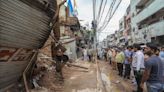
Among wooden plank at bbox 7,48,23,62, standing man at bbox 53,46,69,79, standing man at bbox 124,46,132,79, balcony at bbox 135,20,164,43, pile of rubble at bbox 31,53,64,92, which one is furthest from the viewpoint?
balcony at bbox 135,20,164,43

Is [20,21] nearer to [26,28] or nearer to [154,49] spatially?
[26,28]

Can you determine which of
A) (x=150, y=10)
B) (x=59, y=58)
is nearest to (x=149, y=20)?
(x=150, y=10)

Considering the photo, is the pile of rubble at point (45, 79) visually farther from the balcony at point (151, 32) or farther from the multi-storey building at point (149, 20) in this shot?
the balcony at point (151, 32)

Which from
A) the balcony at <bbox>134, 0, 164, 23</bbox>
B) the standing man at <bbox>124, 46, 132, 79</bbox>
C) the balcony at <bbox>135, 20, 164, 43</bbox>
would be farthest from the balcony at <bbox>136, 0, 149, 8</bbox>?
the standing man at <bbox>124, 46, 132, 79</bbox>

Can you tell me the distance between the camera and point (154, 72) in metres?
6.01

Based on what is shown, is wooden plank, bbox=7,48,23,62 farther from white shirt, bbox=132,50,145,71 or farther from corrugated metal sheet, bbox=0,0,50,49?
white shirt, bbox=132,50,145,71

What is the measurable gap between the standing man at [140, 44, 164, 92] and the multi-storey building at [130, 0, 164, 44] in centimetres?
1839

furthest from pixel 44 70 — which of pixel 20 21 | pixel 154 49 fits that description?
pixel 154 49

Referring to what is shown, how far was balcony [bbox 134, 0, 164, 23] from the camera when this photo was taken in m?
30.7

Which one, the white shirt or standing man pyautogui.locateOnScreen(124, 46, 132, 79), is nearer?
the white shirt

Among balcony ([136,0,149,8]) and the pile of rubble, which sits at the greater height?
balcony ([136,0,149,8])

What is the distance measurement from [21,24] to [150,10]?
30.1 metres

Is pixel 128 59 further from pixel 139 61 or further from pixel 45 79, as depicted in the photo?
pixel 45 79

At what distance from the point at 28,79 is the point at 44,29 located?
2080 mm
